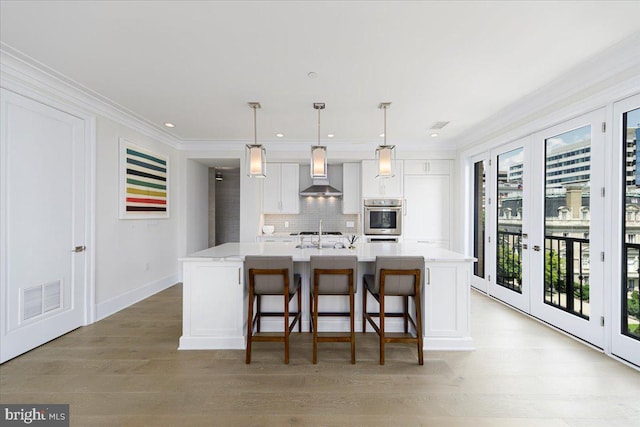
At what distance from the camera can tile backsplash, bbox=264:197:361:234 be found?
229 inches

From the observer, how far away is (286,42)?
85.1 inches

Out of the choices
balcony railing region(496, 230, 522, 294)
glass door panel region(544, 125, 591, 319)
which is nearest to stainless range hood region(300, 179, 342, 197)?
balcony railing region(496, 230, 522, 294)

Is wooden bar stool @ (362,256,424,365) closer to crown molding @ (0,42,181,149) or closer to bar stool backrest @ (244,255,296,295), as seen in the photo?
bar stool backrest @ (244,255,296,295)

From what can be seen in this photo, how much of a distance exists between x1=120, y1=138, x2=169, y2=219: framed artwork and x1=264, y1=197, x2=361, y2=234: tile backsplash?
6.50 feet

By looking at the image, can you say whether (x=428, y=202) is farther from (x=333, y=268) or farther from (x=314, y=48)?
(x=314, y=48)

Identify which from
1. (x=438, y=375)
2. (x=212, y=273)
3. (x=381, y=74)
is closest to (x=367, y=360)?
(x=438, y=375)

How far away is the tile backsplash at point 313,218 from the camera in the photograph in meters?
5.82

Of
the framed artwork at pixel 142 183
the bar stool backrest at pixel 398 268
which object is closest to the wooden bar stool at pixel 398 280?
the bar stool backrest at pixel 398 268

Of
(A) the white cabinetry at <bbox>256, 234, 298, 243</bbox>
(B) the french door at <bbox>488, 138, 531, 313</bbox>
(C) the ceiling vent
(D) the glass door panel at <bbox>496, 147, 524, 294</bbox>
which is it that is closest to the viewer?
(B) the french door at <bbox>488, 138, 531, 313</bbox>

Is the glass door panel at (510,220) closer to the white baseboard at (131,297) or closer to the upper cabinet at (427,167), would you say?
the upper cabinet at (427,167)

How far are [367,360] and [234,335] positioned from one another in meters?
1.25

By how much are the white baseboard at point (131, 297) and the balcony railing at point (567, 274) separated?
524 cm

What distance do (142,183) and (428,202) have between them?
15.4 ft

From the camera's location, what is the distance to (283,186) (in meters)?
5.40
